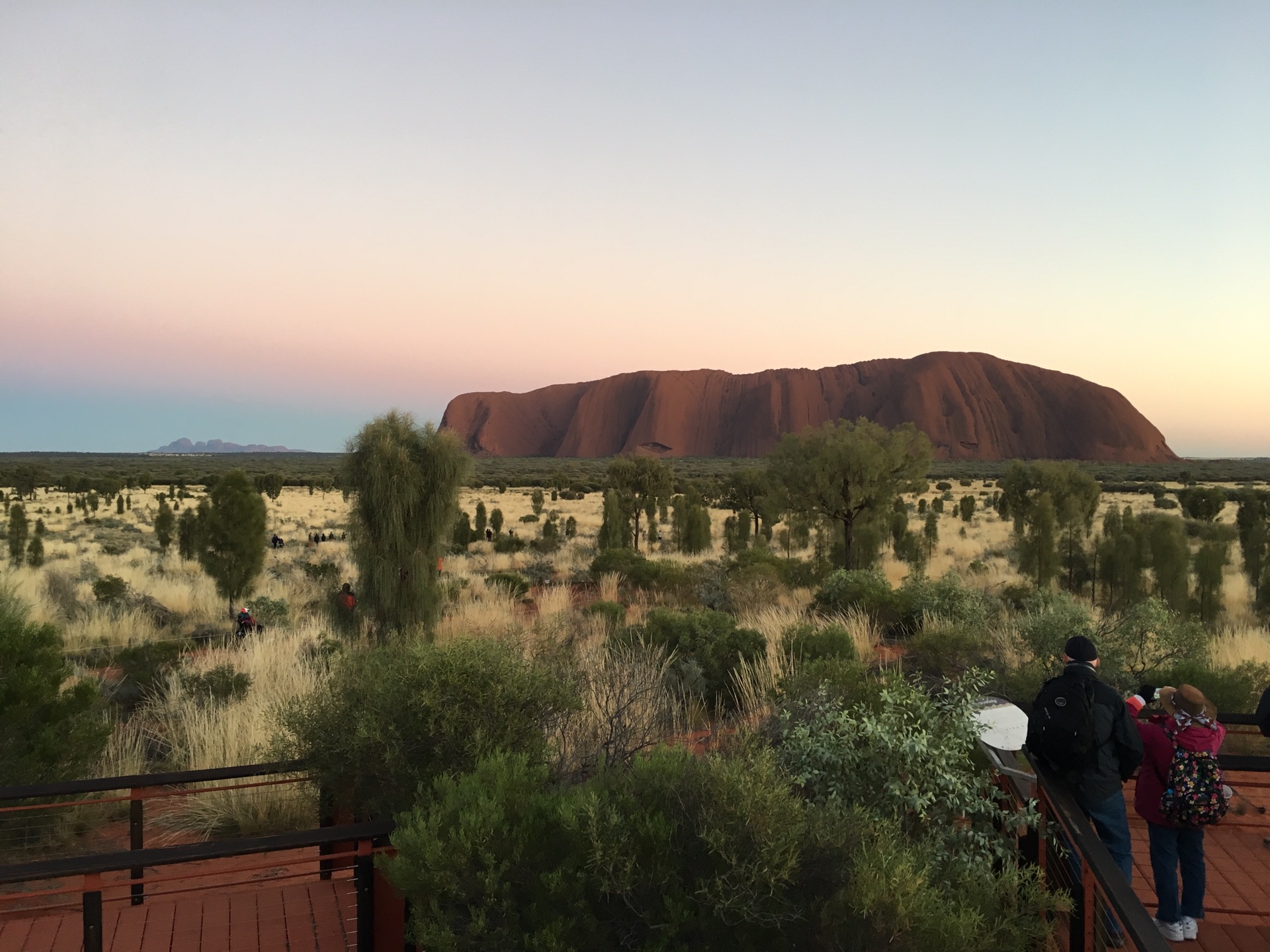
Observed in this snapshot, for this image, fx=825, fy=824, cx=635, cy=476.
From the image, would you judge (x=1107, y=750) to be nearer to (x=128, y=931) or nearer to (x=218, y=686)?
(x=128, y=931)

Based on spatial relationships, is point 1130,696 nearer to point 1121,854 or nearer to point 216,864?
point 1121,854

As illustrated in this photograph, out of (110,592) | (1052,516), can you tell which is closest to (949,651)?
(1052,516)

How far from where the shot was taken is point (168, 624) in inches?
536

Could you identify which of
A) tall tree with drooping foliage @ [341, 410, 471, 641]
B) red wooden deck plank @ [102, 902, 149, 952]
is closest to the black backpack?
red wooden deck plank @ [102, 902, 149, 952]

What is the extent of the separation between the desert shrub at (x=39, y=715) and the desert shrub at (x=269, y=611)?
6935 mm

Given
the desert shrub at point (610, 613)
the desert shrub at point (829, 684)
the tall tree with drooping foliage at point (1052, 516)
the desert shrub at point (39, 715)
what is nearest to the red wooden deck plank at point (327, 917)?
the desert shrub at point (39, 715)

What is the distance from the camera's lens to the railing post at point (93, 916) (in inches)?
109

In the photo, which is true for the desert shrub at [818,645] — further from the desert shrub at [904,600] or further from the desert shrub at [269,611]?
the desert shrub at [269,611]

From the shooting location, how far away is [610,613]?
476 inches

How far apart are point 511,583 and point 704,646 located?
7.70 meters

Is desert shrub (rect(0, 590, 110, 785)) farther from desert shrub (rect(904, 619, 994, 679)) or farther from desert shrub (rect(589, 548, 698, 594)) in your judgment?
desert shrub (rect(589, 548, 698, 594))

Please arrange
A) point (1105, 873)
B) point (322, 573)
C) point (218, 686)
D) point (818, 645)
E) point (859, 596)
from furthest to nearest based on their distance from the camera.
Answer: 1. point (322, 573)
2. point (859, 596)
3. point (818, 645)
4. point (218, 686)
5. point (1105, 873)

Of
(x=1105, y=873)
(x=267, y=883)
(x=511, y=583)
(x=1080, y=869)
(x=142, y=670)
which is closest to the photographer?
(x=1105, y=873)

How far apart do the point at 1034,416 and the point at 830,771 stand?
464 ft
